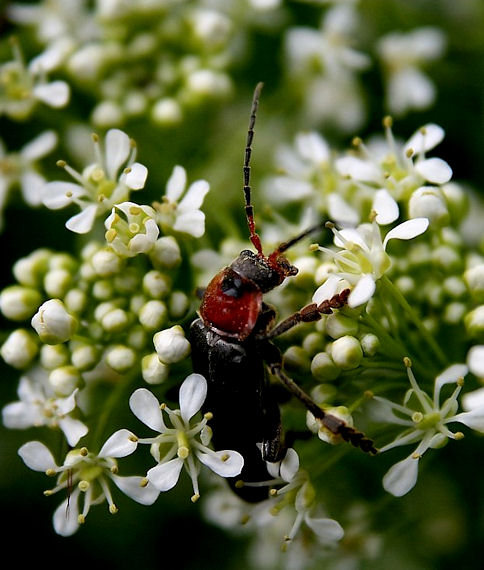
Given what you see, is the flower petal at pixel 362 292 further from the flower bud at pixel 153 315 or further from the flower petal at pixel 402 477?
the flower bud at pixel 153 315

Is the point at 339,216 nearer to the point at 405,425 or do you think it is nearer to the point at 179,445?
the point at 405,425

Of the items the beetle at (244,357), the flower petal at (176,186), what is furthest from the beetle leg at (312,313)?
the flower petal at (176,186)

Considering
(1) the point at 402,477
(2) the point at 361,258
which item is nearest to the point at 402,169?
(2) the point at 361,258

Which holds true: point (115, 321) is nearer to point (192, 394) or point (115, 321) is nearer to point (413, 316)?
point (192, 394)

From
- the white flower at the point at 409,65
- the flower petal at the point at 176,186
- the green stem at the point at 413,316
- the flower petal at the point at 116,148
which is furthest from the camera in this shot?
the white flower at the point at 409,65

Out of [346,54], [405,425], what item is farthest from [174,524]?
[346,54]

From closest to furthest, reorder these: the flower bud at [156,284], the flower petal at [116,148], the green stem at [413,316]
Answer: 1. the green stem at [413,316]
2. the flower bud at [156,284]
3. the flower petal at [116,148]
